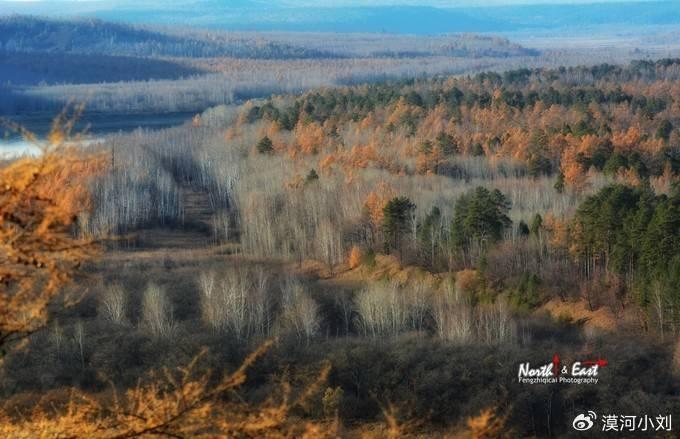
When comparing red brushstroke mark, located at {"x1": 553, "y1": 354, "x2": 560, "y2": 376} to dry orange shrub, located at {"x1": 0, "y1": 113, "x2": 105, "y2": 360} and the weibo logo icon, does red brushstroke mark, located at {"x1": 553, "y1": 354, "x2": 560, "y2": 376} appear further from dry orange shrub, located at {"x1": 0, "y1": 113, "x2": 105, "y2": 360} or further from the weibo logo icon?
dry orange shrub, located at {"x1": 0, "y1": 113, "x2": 105, "y2": 360}

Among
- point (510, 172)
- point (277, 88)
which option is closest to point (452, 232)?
point (510, 172)

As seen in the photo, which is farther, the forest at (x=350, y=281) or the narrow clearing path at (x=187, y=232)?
the narrow clearing path at (x=187, y=232)

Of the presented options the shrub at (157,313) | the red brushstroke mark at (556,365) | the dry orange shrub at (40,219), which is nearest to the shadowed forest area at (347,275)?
the dry orange shrub at (40,219)

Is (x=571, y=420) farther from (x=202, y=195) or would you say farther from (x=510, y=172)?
(x=202, y=195)

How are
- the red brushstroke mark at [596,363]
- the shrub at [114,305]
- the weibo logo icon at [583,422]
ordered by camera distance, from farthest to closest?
the shrub at [114,305], the red brushstroke mark at [596,363], the weibo logo icon at [583,422]

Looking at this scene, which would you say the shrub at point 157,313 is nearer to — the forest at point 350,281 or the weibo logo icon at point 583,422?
the forest at point 350,281

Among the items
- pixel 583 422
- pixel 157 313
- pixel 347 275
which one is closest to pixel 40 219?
pixel 583 422

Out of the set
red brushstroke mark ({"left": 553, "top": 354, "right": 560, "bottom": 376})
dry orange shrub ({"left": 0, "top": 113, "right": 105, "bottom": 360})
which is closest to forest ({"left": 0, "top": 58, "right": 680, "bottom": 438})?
dry orange shrub ({"left": 0, "top": 113, "right": 105, "bottom": 360})
